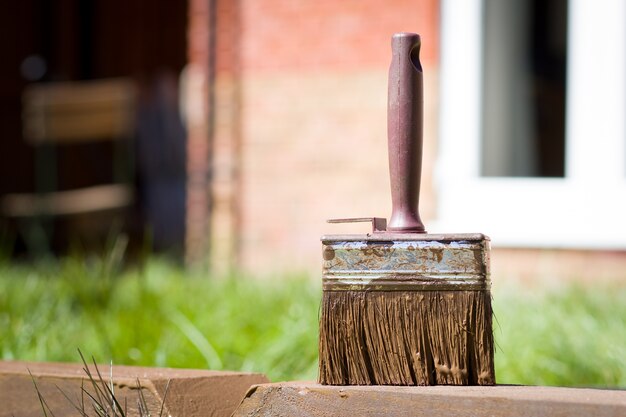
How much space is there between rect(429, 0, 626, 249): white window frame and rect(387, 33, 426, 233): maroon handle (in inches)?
129

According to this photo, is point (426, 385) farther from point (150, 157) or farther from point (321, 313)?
point (150, 157)

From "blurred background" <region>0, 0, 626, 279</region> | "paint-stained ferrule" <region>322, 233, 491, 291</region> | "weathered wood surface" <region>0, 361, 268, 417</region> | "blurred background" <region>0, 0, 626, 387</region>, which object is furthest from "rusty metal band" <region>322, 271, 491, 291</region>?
"blurred background" <region>0, 0, 626, 279</region>

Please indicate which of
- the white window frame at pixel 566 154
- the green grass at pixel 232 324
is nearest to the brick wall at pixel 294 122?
the white window frame at pixel 566 154

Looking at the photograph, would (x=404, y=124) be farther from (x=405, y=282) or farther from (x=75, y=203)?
(x=75, y=203)

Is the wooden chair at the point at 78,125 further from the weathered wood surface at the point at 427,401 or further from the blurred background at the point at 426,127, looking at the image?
the weathered wood surface at the point at 427,401

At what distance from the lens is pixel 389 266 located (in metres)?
1.62

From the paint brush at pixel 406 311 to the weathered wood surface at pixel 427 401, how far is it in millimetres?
35

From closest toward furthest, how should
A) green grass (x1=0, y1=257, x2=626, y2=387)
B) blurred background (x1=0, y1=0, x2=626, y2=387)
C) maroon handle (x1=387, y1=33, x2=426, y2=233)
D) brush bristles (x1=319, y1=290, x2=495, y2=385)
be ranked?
brush bristles (x1=319, y1=290, x2=495, y2=385) → maroon handle (x1=387, y1=33, x2=426, y2=233) → green grass (x1=0, y1=257, x2=626, y2=387) → blurred background (x1=0, y1=0, x2=626, y2=387)

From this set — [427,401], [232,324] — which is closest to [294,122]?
[232,324]

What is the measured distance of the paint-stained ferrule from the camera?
160 centimetres

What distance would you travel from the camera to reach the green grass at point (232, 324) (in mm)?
2812

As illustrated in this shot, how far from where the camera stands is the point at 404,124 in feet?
5.60

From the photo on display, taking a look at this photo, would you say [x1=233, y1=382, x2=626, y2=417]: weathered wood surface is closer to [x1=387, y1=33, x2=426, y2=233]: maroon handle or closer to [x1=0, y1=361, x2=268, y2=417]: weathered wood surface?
[x1=0, y1=361, x2=268, y2=417]: weathered wood surface

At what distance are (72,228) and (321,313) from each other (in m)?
6.09
